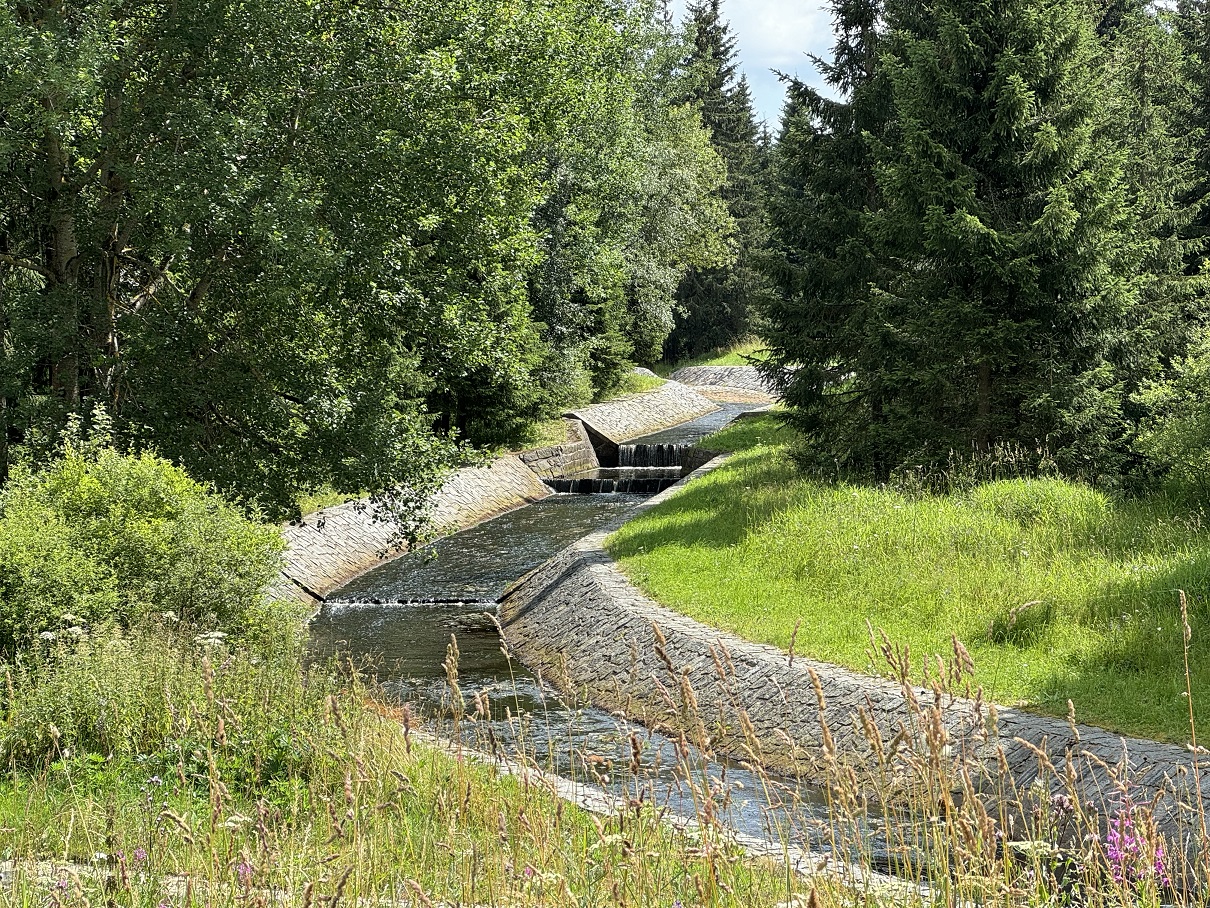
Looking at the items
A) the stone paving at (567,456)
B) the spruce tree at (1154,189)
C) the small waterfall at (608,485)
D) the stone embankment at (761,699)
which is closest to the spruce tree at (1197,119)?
the spruce tree at (1154,189)

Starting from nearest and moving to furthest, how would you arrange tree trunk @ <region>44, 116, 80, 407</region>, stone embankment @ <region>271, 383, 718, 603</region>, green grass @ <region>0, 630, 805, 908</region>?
green grass @ <region>0, 630, 805, 908</region>
tree trunk @ <region>44, 116, 80, 407</region>
stone embankment @ <region>271, 383, 718, 603</region>

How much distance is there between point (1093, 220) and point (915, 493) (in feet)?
15.8

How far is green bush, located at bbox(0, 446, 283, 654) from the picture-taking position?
983 cm

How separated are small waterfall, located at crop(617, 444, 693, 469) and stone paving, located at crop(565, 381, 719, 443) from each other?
1.27m

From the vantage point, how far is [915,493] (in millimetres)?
16531

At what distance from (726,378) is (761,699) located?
47.2 meters

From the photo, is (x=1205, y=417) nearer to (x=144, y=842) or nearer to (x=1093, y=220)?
(x=1093, y=220)

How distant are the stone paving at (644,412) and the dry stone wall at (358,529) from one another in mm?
8348

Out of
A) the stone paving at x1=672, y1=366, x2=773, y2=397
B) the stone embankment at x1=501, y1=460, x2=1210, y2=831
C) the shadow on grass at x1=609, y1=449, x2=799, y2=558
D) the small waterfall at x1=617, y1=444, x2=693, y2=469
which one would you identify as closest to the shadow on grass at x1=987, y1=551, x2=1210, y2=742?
the stone embankment at x1=501, y1=460, x2=1210, y2=831

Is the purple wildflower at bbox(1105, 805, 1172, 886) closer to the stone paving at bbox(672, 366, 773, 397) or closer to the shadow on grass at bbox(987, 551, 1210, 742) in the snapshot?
the shadow on grass at bbox(987, 551, 1210, 742)

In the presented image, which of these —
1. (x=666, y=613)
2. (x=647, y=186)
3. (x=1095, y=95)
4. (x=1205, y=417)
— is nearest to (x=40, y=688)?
(x=666, y=613)

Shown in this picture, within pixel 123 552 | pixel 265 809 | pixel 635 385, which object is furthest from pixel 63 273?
pixel 635 385

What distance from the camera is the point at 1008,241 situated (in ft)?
55.4

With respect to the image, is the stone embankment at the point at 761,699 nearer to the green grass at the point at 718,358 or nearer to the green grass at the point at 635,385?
the green grass at the point at 635,385
